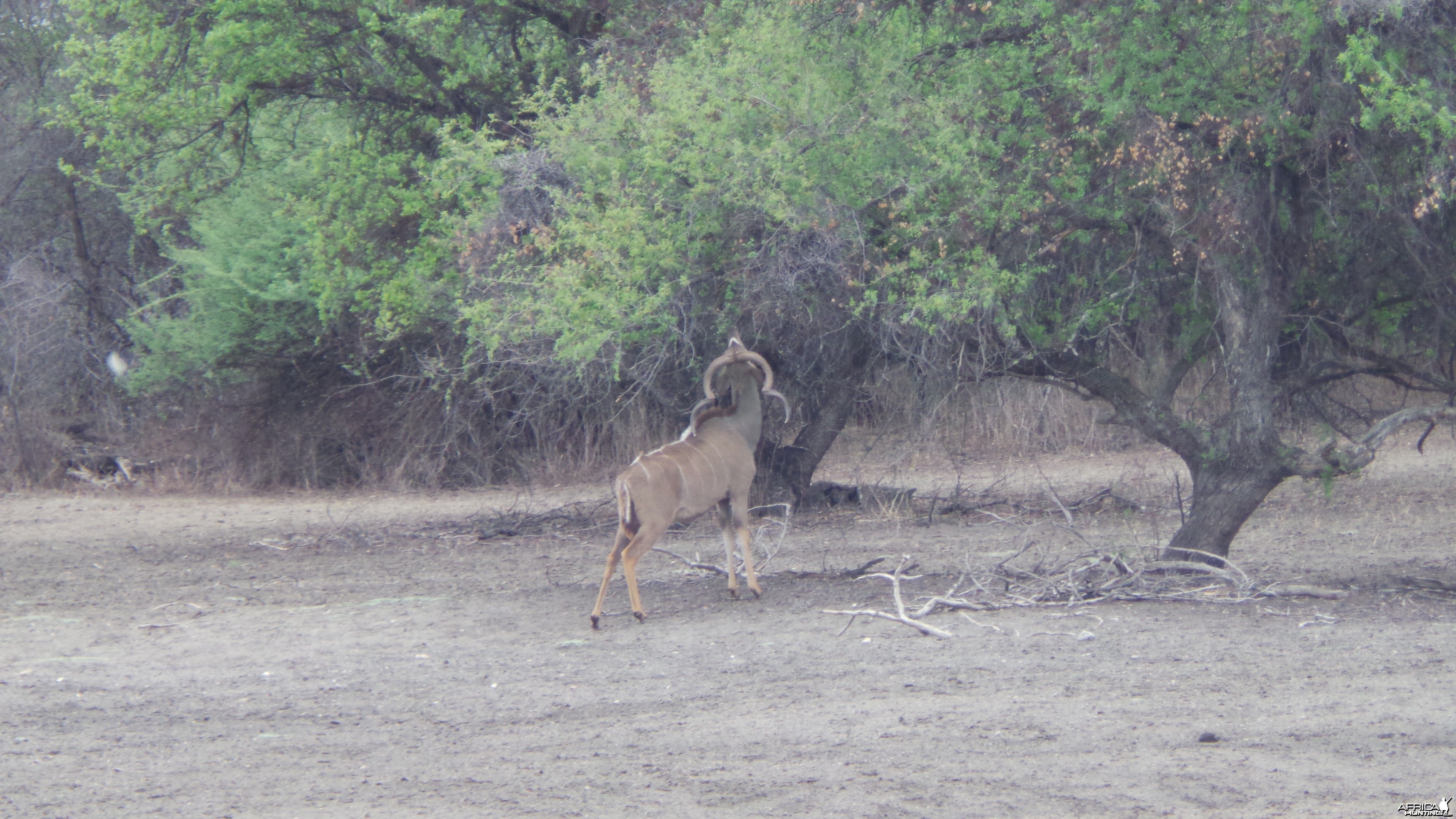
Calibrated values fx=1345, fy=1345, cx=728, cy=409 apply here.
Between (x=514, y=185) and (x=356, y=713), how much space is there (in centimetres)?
632

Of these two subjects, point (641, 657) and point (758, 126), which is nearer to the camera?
point (641, 657)

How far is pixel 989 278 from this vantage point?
30.6 feet

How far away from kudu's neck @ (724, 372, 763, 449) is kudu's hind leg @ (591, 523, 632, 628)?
4.67 ft

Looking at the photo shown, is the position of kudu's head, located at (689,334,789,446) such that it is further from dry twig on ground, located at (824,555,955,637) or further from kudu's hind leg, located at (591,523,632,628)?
dry twig on ground, located at (824,555,955,637)

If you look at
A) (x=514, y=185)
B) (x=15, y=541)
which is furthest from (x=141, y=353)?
(x=514, y=185)

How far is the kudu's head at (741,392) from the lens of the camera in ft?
32.9

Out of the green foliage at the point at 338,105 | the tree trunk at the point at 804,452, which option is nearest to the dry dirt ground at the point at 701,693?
the tree trunk at the point at 804,452

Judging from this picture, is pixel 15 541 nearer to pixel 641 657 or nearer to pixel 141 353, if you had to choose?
pixel 141 353

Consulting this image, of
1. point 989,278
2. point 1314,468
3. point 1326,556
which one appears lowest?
point 1326,556

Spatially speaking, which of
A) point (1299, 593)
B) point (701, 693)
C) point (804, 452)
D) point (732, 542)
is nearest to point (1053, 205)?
point (1299, 593)

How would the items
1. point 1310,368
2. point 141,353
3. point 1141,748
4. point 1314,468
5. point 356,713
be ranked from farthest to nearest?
point 141,353
point 1310,368
point 1314,468
point 356,713
point 1141,748

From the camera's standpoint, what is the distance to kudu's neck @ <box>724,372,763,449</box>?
33.6 feet

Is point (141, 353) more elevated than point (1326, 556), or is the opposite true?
point (141, 353)

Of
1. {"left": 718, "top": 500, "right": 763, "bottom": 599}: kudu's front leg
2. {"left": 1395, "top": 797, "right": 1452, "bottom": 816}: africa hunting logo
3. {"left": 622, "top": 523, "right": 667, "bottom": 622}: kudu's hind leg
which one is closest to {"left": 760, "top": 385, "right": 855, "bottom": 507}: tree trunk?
{"left": 718, "top": 500, "right": 763, "bottom": 599}: kudu's front leg
